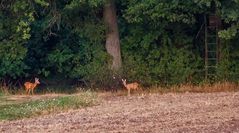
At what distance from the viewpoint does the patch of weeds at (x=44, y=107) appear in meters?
17.7

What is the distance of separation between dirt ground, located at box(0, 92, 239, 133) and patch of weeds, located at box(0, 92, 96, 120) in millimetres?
430

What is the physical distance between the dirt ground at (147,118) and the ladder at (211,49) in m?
4.07

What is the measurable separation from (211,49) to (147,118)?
32.7 feet

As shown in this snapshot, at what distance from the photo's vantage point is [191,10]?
2322cm

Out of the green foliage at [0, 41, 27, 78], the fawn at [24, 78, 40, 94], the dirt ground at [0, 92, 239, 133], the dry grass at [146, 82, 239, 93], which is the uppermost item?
the green foliage at [0, 41, 27, 78]

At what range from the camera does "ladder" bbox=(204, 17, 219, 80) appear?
25.2 meters

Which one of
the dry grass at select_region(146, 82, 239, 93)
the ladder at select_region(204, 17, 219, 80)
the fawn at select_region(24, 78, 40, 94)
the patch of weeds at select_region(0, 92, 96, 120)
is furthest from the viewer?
the ladder at select_region(204, 17, 219, 80)

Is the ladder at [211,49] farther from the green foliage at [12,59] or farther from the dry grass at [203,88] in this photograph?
the green foliage at [12,59]

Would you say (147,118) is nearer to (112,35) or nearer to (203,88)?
(203,88)

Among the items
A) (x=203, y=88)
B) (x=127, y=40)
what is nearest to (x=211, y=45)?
(x=203, y=88)

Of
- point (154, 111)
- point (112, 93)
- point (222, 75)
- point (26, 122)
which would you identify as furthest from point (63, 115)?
point (222, 75)

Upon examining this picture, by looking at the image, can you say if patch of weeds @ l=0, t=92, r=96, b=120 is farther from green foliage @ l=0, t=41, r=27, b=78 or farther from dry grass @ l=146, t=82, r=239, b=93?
green foliage @ l=0, t=41, r=27, b=78

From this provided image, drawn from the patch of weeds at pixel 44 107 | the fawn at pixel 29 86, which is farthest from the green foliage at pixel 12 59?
the patch of weeds at pixel 44 107

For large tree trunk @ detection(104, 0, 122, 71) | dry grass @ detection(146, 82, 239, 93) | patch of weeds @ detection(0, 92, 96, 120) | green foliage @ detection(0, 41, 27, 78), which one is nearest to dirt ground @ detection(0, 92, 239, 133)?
patch of weeds @ detection(0, 92, 96, 120)
